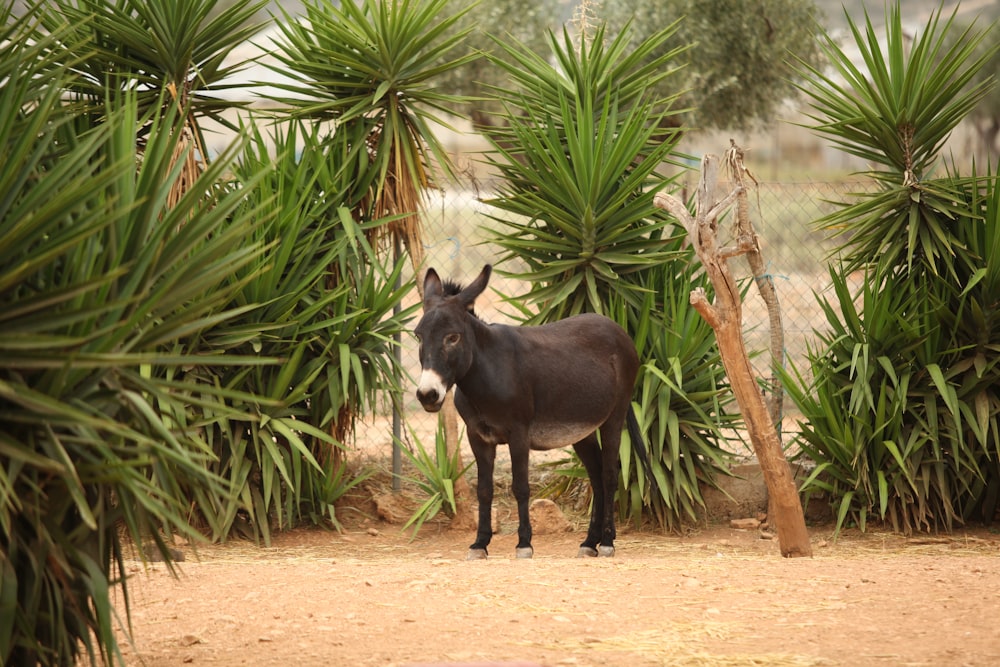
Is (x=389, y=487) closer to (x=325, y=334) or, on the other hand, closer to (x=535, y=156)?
(x=325, y=334)

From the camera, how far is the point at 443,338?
6176mm

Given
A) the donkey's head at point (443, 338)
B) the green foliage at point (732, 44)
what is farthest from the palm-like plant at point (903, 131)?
the green foliage at point (732, 44)

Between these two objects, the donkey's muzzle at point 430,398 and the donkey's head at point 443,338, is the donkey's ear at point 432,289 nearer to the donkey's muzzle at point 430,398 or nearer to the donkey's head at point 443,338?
the donkey's head at point 443,338

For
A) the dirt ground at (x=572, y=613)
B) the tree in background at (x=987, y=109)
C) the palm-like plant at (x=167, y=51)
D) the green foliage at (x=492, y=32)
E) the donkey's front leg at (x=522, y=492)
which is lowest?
the dirt ground at (x=572, y=613)

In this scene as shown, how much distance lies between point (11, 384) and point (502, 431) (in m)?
3.89

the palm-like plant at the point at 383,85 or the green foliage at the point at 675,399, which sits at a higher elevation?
the palm-like plant at the point at 383,85

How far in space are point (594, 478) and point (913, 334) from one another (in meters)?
2.54

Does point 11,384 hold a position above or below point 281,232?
below

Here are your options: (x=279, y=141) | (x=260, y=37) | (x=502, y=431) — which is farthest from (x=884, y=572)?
(x=260, y=37)

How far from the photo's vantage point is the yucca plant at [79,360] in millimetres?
2920

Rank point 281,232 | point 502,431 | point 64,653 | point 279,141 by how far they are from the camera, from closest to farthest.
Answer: point 64,653 → point 502,431 → point 281,232 → point 279,141

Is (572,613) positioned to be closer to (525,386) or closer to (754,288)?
(525,386)

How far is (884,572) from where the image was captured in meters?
5.31

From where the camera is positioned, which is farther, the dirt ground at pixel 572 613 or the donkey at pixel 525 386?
the donkey at pixel 525 386
